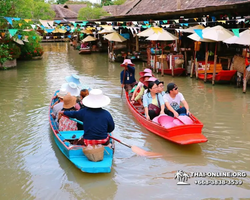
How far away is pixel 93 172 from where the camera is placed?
5.49 metres

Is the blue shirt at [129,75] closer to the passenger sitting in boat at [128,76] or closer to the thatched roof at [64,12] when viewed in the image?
the passenger sitting in boat at [128,76]

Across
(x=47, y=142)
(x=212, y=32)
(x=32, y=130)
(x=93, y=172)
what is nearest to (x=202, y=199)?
(x=93, y=172)

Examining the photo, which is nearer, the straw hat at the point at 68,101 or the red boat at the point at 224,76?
the straw hat at the point at 68,101

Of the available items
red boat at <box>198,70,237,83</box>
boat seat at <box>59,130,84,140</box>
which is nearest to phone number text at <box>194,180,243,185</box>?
boat seat at <box>59,130,84,140</box>

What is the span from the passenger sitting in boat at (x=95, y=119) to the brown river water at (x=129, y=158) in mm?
689

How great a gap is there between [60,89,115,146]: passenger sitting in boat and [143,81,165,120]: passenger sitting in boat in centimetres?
210

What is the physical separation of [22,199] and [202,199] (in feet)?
9.45

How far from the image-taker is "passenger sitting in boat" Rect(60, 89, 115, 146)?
5.48 m

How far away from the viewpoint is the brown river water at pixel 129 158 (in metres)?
5.28

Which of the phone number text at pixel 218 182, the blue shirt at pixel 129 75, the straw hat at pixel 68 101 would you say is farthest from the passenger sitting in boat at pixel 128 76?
the phone number text at pixel 218 182

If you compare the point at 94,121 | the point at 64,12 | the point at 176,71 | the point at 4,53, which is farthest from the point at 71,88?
the point at 64,12

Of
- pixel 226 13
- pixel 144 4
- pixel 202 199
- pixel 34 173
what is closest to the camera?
pixel 202 199

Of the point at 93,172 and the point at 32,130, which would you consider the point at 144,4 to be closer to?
the point at 32,130

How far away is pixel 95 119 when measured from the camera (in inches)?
216
